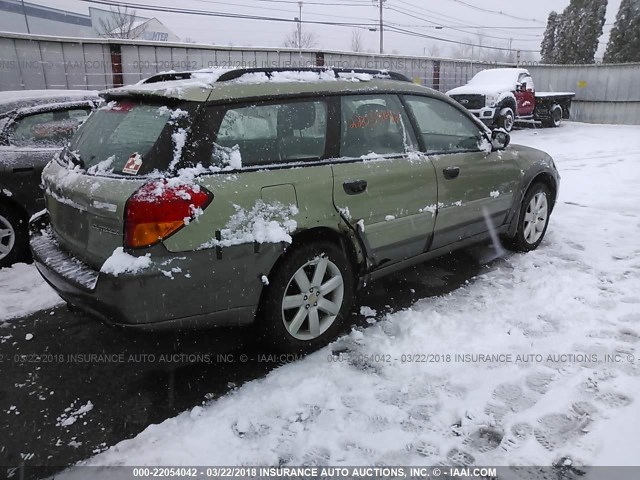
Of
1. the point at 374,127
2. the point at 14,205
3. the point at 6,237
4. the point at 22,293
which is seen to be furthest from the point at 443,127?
the point at 6,237

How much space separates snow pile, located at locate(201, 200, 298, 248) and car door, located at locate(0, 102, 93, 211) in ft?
9.26

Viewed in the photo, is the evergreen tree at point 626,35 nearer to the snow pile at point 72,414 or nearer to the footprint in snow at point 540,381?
the footprint in snow at point 540,381

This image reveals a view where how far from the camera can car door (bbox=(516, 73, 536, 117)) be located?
55.2 feet

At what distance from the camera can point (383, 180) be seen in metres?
3.36

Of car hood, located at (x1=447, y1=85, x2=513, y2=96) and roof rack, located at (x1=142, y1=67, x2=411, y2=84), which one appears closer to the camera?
roof rack, located at (x1=142, y1=67, x2=411, y2=84)

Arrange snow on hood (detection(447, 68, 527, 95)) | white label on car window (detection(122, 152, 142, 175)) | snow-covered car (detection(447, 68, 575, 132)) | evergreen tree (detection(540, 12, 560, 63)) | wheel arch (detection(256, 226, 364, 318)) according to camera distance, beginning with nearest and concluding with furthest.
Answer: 1. white label on car window (detection(122, 152, 142, 175))
2. wheel arch (detection(256, 226, 364, 318))
3. snow-covered car (detection(447, 68, 575, 132))
4. snow on hood (detection(447, 68, 527, 95))
5. evergreen tree (detection(540, 12, 560, 63))

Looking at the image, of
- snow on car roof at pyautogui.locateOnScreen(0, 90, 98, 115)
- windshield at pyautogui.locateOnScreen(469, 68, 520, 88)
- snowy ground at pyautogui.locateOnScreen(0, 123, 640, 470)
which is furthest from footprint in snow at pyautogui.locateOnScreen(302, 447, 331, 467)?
windshield at pyautogui.locateOnScreen(469, 68, 520, 88)

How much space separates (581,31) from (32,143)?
48498 millimetres


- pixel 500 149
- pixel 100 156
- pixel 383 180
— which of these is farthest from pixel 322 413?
pixel 500 149

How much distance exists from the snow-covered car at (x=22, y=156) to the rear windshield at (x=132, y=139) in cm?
172

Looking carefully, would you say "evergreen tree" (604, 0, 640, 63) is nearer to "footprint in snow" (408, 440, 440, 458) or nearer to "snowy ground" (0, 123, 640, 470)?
"snowy ground" (0, 123, 640, 470)

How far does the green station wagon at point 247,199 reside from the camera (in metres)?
2.51

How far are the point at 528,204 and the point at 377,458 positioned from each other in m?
3.37

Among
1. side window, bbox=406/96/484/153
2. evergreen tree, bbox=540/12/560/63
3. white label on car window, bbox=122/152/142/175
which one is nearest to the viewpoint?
white label on car window, bbox=122/152/142/175
